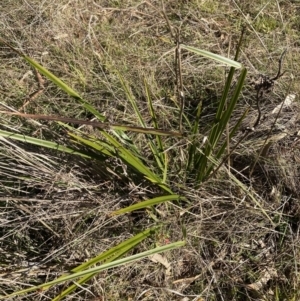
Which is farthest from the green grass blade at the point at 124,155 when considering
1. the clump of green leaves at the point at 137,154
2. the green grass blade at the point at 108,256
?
the green grass blade at the point at 108,256

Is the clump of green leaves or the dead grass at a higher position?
the clump of green leaves

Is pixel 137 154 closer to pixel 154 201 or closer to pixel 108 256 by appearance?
pixel 154 201

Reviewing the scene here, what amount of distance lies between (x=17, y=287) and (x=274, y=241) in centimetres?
101

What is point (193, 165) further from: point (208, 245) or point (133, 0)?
point (133, 0)

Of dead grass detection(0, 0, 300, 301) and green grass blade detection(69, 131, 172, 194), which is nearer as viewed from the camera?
green grass blade detection(69, 131, 172, 194)

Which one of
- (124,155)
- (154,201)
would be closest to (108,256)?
(154,201)

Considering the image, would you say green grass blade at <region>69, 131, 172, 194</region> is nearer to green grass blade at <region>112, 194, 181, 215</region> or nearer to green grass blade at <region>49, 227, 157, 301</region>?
green grass blade at <region>112, 194, 181, 215</region>

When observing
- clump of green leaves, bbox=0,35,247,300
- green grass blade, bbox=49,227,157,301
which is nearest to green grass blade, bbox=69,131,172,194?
clump of green leaves, bbox=0,35,247,300

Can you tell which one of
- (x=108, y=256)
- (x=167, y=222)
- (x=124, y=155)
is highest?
(x=124, y=155)

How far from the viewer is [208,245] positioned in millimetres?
1779

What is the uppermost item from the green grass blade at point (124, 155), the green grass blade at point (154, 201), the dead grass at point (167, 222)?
the green grass blade at point (124, 155)

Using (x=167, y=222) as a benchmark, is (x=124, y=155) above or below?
above

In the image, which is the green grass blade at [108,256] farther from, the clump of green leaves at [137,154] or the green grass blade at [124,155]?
the green grass blade at [124,155]

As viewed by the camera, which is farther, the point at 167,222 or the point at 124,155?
the point at 167,222
